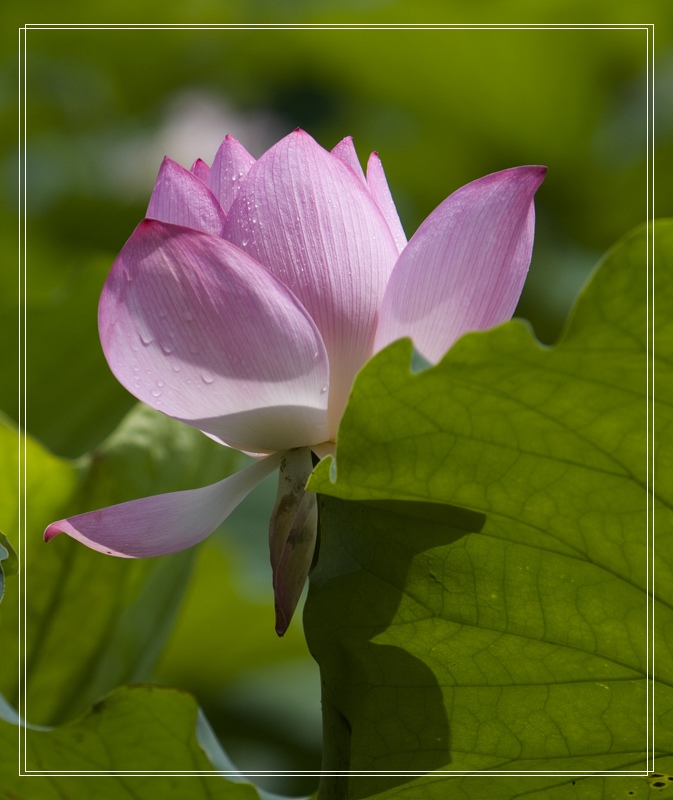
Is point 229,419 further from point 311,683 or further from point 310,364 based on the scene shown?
point 311,683

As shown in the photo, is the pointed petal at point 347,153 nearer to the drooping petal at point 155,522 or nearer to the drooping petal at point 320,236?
the drooping petal at point 320,236

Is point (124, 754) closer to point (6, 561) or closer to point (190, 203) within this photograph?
point (6, 561)

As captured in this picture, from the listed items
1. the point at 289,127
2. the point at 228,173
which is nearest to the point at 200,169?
the point at 228,173

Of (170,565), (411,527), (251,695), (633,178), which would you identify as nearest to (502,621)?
(411,527)

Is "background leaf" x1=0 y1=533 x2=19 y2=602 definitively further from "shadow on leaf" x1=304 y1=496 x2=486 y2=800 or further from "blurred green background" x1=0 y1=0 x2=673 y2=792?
"blurred green background" x1=0 y1=0 x2=673 y2=792

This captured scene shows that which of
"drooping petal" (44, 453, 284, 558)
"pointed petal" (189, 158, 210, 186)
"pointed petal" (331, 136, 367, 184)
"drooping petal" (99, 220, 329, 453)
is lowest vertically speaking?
"drooping petal" (44, 453, 284, 558)

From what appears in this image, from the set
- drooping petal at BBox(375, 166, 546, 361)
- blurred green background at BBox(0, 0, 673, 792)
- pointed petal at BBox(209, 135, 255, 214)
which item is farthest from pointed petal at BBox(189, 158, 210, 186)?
blurred green background at BBox(0, 0, 673, 792)

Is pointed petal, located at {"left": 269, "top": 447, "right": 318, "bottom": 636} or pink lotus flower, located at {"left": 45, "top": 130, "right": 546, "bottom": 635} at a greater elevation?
pink lotus flower, located at {"left": 45, "top": 130, "right": 546, "bottom": 635}
